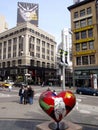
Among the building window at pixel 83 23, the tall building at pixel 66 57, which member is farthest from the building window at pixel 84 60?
the building window at pixel 83 23

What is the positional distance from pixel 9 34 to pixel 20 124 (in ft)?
280

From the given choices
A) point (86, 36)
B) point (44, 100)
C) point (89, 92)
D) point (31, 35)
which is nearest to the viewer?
point (44, 100)

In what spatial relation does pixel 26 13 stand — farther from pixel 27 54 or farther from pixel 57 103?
pixel 57 103

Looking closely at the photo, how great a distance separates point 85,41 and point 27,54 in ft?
121

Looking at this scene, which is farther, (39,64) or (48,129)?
A: (39,64)

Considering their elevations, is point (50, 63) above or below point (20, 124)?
above

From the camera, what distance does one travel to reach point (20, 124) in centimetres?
1248

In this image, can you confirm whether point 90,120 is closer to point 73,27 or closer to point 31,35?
point 73,27

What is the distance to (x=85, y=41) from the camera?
5138cm

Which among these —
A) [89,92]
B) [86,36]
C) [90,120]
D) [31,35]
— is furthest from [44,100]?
[31,35]

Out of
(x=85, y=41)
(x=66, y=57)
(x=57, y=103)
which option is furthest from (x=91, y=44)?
(x=57, y=103)

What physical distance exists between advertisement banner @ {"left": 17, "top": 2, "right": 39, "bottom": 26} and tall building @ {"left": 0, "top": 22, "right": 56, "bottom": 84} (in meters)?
8.65

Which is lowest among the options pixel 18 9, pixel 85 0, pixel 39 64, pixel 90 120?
pixel 90 120

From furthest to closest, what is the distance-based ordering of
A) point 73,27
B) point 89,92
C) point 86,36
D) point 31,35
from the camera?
point 31,35, point 73,27, point 86,36, point 89,92
